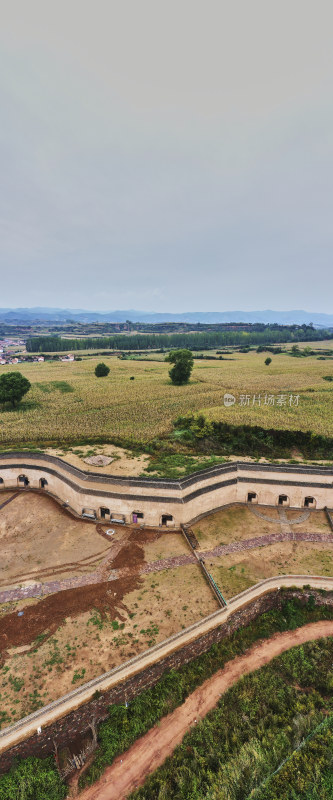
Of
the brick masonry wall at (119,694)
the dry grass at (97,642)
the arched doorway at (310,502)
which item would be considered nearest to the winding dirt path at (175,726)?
the brick masonry wall at (119,694)

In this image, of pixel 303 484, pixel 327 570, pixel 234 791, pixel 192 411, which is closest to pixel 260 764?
pixel 234 791

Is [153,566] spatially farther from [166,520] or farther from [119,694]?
[119,694]

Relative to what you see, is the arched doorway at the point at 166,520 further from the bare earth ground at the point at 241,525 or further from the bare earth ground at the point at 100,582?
the bare earth ground at the point at 241,525

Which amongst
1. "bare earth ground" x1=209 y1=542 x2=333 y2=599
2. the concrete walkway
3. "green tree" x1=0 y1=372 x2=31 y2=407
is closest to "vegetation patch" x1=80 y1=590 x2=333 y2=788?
"bare earth ground" x1=209 y1=542 x2=333 y2=599

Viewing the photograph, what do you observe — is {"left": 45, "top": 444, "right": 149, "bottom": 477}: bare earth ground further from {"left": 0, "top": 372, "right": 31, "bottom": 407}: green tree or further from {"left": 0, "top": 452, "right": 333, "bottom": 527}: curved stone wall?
{"left": 0, "top": 372, "right": 31, "bottom": 407}: green tree

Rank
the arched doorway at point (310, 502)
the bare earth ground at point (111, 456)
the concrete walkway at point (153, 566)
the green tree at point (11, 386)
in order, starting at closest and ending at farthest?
the concrete walkway at point (153, 566), the arched doorway at point (310, 502), the bare earth ground at point (111, 456), the green tree at point (11, 386)
